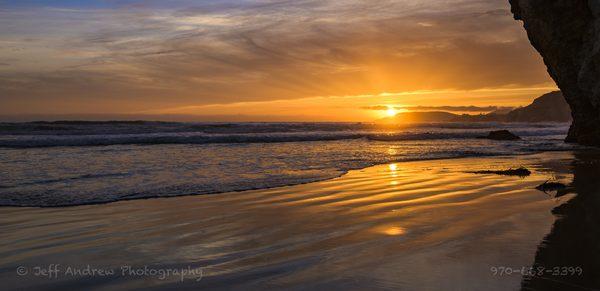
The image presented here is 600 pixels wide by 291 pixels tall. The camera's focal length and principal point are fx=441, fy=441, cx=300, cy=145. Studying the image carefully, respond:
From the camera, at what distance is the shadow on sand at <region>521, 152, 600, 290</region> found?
3732mm

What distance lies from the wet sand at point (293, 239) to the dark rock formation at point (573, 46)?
995cm

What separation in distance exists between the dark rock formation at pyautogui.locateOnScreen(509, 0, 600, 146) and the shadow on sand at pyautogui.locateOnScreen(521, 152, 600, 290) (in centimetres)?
1060

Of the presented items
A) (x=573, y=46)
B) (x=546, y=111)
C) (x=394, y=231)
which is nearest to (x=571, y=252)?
(x=394, y=231)

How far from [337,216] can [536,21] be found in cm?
1741

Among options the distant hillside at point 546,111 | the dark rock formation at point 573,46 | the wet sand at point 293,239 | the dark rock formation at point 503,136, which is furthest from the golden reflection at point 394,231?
the distant hillside at point 546,111

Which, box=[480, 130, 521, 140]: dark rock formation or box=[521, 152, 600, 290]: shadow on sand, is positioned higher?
box=[480, 130, 521, 140]: dark rock formation

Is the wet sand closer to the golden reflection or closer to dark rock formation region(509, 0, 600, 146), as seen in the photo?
the golden reflection

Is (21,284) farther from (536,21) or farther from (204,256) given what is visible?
(536,21)

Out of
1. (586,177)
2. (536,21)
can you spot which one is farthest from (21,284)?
(536,21)

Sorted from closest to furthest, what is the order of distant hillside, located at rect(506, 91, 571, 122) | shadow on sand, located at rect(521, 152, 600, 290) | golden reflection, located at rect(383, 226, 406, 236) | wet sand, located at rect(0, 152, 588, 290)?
shadow on sand, located at rect(521, 152, 600, 290) < wet sand, located at rect(0, 152, 588, 290) < golden reflection, located at rect(383, 226, 406, 236) < distant hillside, located at rect(506, 91, 571, 122)

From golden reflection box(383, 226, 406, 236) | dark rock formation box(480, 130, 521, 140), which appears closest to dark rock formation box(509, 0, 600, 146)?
dark rock formation box(480, 130, 521, 140)

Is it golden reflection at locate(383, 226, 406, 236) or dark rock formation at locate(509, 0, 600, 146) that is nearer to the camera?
golden reflection at locate(383, 226, 406, 236)

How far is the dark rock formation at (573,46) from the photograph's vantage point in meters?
16.0

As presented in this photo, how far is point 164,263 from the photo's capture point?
4473 mm
